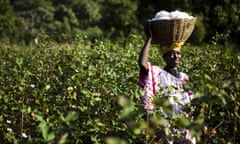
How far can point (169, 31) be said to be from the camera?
2840mm

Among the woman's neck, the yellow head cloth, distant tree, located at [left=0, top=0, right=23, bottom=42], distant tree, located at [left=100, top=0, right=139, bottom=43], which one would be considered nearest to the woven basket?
the yellow head cloth

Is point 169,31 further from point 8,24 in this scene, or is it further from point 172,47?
point 8,24

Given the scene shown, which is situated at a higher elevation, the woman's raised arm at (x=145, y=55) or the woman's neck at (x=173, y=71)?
the woman's raised arm at (x=145, y=55)

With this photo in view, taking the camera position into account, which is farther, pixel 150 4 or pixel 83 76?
pixel 150 4

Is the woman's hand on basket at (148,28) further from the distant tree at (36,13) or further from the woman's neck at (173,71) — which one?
the distant tree at (36,13)

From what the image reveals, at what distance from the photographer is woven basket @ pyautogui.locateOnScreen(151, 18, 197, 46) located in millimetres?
2838

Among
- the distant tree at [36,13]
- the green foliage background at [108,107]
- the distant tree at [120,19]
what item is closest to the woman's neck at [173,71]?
the green foliage background at [108,107]

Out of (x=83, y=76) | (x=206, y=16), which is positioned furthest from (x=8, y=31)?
(x=83, y=76)

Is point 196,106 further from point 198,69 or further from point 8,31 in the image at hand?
point 8,31

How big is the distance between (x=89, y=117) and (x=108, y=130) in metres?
0.36

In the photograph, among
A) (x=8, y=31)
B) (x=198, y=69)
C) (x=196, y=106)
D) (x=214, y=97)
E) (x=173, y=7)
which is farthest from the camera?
(x=8, y=31)

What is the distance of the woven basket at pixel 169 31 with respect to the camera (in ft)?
9.31

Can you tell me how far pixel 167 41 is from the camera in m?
2.85

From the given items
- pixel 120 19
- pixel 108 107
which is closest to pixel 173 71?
pixel 108 107
